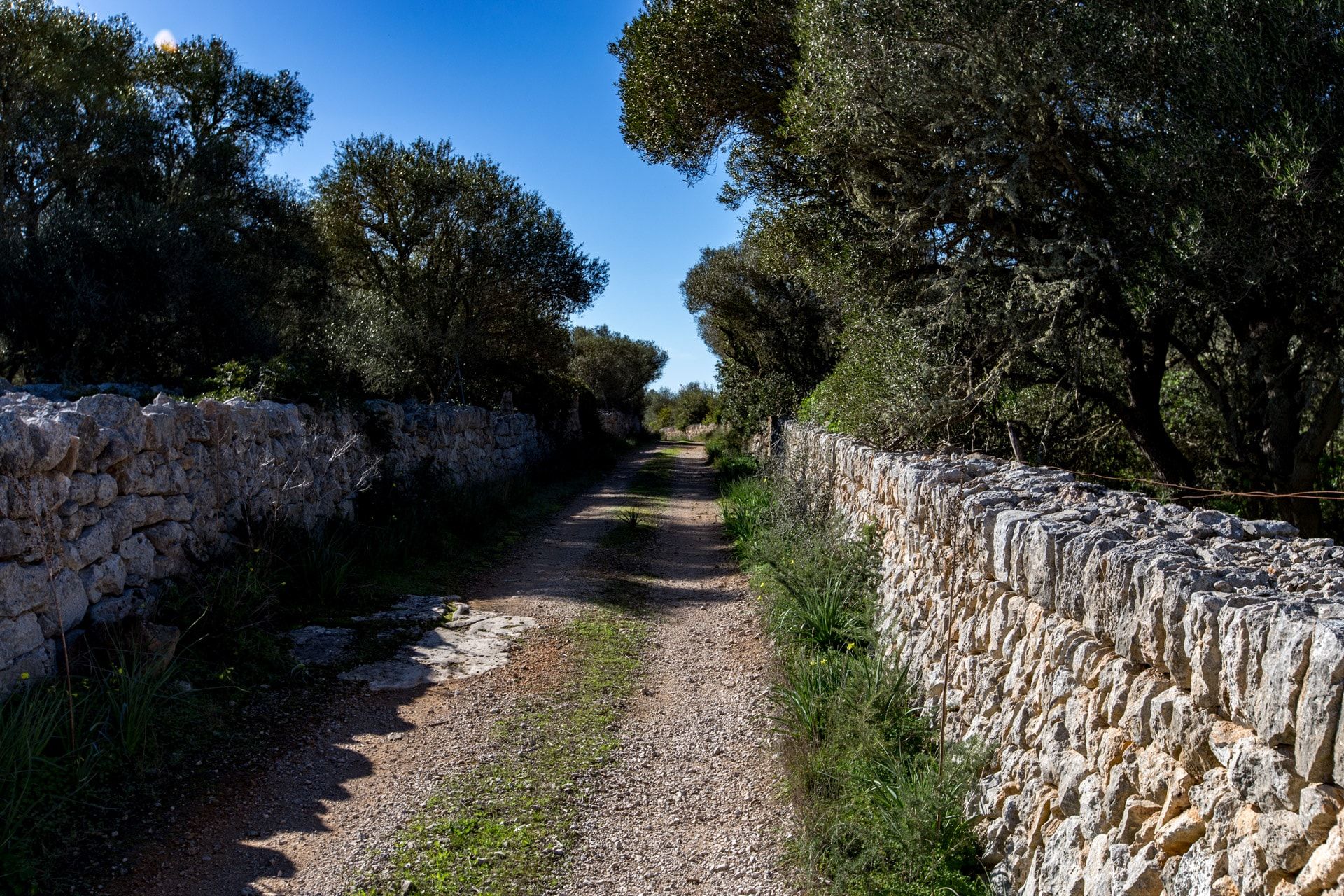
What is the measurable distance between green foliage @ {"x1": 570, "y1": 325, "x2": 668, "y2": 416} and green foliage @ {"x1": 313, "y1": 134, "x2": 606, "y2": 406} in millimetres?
23430

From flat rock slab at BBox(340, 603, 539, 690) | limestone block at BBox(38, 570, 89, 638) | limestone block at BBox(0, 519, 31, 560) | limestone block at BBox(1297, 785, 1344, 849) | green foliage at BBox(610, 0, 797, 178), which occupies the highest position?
green foliage at BBox(610, 0, 797, 178)

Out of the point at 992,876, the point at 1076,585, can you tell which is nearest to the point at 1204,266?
the point at 1076,585

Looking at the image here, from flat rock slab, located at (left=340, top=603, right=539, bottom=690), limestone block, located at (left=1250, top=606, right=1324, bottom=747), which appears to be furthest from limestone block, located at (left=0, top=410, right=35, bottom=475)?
limestone block, located at (left=1250, top=606, right=1324, bottom=747)

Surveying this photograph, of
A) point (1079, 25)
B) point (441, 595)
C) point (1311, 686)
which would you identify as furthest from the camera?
point (441, 595)

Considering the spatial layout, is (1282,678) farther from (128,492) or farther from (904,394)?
(128,492)

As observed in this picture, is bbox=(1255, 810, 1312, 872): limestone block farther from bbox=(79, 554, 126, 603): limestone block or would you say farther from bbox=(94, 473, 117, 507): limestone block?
bbox=(94, 473, 117, 507): limestone block

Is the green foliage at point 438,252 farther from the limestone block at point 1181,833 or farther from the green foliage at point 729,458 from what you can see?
the limestone block at point 1181,833

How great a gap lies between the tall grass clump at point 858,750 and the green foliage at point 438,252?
11.3 metres

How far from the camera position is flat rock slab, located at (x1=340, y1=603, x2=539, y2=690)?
6.53 m

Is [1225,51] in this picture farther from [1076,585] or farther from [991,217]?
[1076,585]

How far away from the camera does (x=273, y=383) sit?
958 cm

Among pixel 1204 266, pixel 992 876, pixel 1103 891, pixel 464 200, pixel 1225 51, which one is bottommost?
pixel 992 876

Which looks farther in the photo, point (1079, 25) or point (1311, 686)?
point (1079, 25)

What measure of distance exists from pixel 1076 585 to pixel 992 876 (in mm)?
1341
